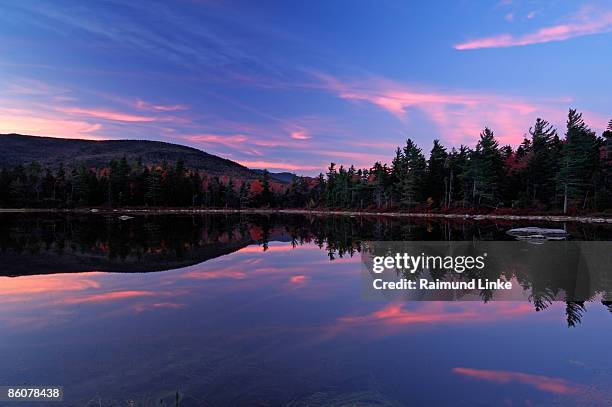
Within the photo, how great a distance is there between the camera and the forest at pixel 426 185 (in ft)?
237

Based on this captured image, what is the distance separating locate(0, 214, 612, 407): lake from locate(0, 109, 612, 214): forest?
65.8 m

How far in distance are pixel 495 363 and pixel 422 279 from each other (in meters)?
10.4

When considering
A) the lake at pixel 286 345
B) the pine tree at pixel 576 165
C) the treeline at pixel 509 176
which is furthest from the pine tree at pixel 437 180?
the lake at pixel 286 345

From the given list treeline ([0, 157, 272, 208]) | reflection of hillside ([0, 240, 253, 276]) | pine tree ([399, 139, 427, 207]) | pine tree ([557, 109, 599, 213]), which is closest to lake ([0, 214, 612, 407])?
reflection of hillside ([0, 240, 253, 276])

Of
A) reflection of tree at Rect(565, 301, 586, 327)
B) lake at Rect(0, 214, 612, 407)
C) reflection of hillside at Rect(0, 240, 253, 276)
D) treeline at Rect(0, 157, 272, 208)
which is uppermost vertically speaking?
treeline at Rect(0, 157, 272, 208)

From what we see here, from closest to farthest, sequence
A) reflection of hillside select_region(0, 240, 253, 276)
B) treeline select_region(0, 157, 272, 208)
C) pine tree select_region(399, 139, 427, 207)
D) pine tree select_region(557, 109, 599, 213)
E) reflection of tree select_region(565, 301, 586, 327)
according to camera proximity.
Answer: reflection of tree select_region(565, 301, 586, 327), reflection of hillside select_region(0, 240, 253, 276), pine tree select_region(557, 109, 599, 213), pine tree select_region(399, 139, 427, 207), treeline select_region(0, 157, 272, 208)

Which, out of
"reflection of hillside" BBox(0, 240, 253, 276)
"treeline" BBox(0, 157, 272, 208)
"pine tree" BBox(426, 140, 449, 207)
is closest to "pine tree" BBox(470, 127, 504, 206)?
"pine tree" BBox(426, 140, 449, 207)

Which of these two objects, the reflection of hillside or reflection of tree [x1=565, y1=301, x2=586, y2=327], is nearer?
reflection of tree [x1=565, y1=301, x2=586, y2=327]

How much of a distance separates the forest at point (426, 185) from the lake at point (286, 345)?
65800 millimetres

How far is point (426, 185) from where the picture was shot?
96.1 meters

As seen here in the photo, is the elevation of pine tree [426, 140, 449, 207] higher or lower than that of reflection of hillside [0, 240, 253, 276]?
higher

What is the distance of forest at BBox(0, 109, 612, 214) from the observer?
237 ft

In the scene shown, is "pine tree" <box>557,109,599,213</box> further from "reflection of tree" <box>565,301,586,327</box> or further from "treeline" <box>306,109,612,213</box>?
"reflection of tree" <box>565,301,586,327</box>

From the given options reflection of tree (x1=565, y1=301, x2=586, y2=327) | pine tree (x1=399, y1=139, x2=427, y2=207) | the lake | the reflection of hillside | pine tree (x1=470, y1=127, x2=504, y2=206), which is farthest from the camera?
pine tree (x1=399, y1=139, x2=427, y2=207)
